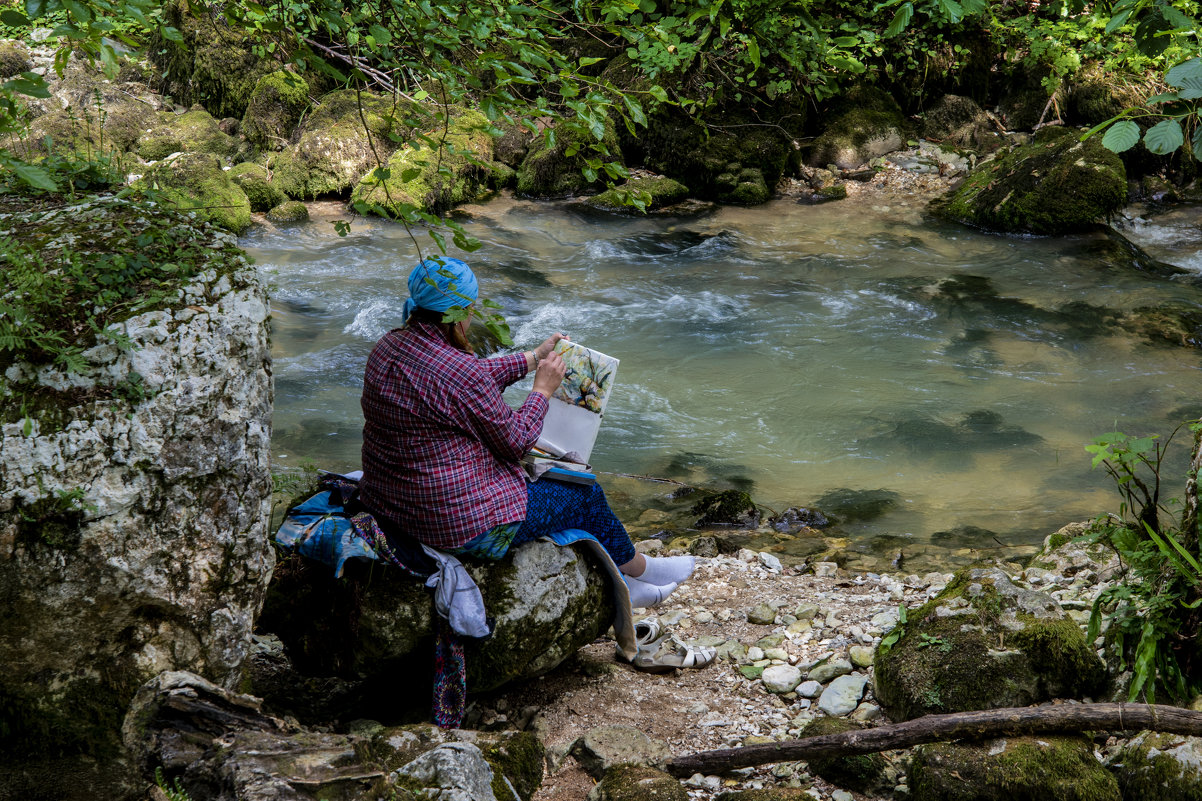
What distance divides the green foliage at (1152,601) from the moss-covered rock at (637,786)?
1.57 m

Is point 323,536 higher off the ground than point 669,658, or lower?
higher

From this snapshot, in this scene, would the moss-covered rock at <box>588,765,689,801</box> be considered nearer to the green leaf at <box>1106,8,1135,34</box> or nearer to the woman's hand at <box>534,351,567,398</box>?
the woman's hand at <box>534,351,567,398</box>

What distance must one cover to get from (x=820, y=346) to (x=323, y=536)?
310 inches

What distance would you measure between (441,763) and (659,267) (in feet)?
36.1

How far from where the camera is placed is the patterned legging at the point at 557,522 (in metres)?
3.68

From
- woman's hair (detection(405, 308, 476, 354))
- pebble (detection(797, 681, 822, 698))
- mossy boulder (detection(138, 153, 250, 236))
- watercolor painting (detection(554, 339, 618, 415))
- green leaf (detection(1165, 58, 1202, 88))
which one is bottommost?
pebble (detection(797, 681, 822, 698))

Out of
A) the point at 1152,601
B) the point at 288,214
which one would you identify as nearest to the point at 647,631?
the point at 1152,601

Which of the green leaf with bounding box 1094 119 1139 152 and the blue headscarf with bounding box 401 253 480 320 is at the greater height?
the green leaf with bounding box 1094 119 1139 152

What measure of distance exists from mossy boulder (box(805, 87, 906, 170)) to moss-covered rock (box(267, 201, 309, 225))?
368 inches

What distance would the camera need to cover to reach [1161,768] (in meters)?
2.75

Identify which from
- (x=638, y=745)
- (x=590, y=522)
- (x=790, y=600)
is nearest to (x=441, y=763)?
(x=638, y=745)

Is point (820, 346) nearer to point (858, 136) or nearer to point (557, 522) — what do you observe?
point (557, 522)

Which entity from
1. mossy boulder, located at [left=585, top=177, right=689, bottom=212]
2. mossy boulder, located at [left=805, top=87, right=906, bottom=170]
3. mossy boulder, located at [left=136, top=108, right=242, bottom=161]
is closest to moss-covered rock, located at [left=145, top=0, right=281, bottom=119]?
mossy boulder, located at [left=136, top=108, right=242, bottom=161]

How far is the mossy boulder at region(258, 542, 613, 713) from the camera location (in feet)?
11.8
